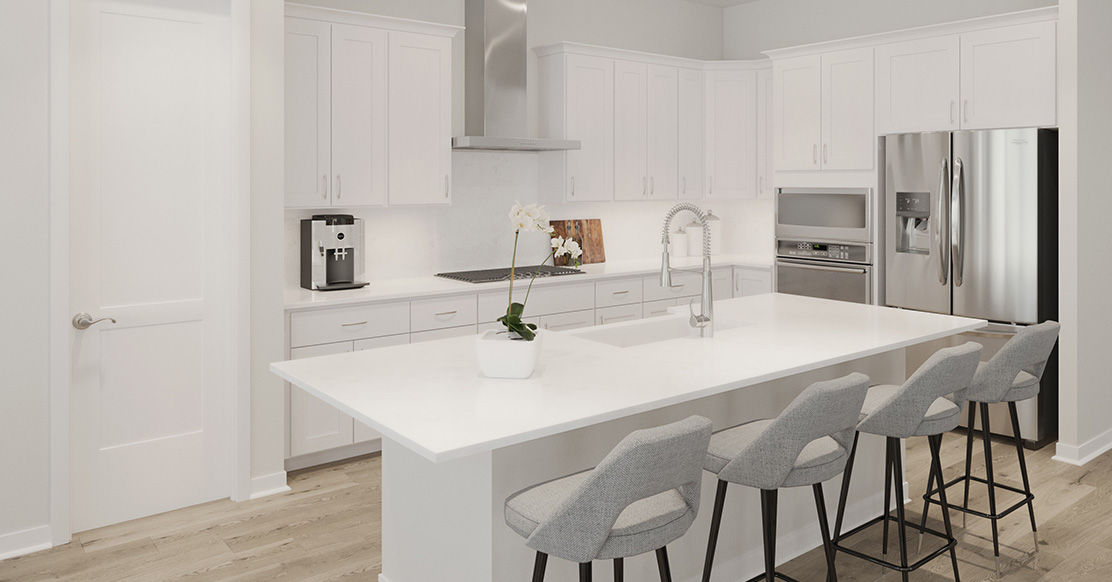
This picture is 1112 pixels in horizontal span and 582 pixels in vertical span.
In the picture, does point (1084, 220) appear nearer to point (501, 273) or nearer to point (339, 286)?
point (501, 273)

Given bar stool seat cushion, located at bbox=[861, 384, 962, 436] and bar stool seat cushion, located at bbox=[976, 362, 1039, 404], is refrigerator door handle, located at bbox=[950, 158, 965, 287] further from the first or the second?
bar stool seat cushion, located at bbox=[861, 384, 962, 436]

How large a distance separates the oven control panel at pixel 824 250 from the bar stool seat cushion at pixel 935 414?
2284 mm

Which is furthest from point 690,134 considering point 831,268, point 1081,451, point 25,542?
point 25,542

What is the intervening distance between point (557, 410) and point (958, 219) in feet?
11.6

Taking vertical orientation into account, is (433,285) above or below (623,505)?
above

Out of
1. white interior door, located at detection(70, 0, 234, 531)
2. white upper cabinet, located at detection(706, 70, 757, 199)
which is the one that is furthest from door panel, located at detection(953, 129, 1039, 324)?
white interior door, located at detection(70, 0, 234, 531)

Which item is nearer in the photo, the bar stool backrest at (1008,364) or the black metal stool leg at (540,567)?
the black metal stool leg at (540,567)

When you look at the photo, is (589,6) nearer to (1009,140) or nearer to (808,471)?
(1009,140)

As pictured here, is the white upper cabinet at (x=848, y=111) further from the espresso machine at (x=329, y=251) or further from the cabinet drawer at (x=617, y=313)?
the espresso machine at (x=329, y=251)

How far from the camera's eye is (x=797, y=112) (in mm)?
5609

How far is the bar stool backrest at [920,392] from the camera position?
270cm

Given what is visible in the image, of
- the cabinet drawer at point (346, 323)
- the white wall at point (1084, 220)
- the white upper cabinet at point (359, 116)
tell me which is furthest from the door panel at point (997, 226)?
the white upper cabinet at point (359, 116)

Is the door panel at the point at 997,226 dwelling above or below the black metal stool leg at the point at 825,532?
above

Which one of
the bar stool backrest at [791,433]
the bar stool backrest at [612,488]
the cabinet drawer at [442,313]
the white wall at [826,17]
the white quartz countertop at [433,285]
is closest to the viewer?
the bar stool backrest at [612,488]
